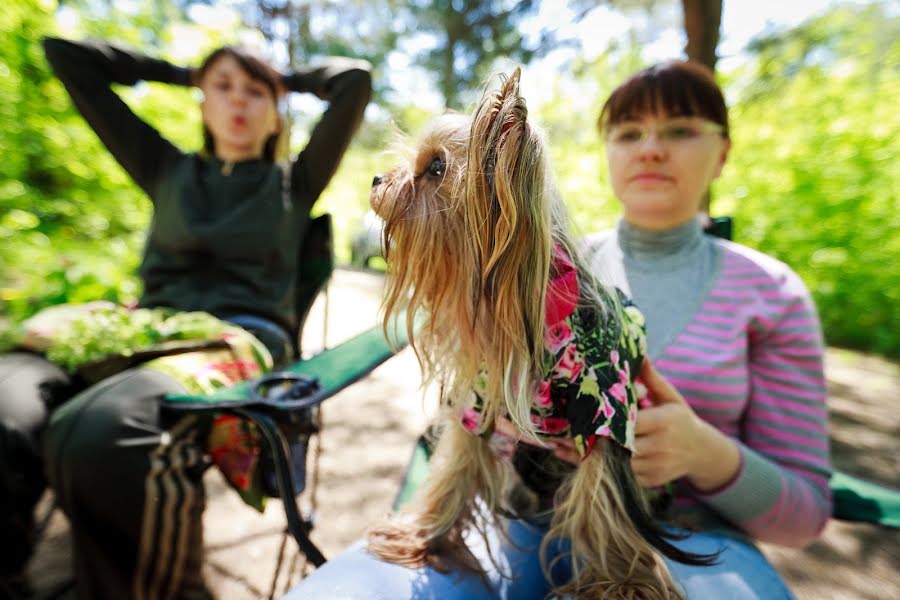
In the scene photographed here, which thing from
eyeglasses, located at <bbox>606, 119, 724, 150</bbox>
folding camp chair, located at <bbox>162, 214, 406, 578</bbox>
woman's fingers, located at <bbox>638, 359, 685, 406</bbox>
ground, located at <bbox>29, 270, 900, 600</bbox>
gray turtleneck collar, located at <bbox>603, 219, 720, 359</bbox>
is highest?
eyeglasses, located at <bbox>606, 119, 724, 150</bbox>

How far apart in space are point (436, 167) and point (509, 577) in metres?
0.93

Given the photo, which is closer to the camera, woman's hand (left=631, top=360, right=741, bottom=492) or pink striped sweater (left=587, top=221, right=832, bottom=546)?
woman's hand (left=631, top=360, right=741, bottom=492)

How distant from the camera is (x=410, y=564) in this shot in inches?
41.4

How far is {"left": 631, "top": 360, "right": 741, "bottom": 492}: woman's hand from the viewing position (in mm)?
1063

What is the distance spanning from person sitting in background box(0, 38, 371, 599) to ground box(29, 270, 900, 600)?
15.5 inches

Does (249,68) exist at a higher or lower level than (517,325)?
higher

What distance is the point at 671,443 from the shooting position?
1.07m

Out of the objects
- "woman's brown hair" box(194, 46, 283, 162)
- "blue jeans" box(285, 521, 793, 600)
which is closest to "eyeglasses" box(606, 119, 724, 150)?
"blue jeans" box(285, 521, 793, 600)

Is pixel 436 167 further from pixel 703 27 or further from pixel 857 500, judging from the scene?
pixel 703 27

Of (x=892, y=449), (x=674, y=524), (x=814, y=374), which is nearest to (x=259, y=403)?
(x=674, y=524)

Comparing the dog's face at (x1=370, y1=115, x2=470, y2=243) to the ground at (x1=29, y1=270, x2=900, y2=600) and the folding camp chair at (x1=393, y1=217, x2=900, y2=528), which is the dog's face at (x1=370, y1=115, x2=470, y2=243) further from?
the folding camp chair at (x1=393, y1=217, x2=900, y2=528)

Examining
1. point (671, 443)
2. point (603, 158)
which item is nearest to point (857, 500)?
point (671, 443)

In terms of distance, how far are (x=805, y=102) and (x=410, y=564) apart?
657 centimetres

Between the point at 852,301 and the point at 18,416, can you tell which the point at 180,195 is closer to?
the point at 18,416
